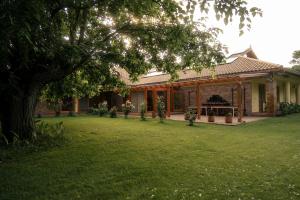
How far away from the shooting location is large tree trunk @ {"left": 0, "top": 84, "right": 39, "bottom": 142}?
29.3 ft

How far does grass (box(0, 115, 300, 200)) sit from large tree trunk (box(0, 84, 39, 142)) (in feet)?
4.77

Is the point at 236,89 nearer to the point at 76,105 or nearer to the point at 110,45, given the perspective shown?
the point at 110,45

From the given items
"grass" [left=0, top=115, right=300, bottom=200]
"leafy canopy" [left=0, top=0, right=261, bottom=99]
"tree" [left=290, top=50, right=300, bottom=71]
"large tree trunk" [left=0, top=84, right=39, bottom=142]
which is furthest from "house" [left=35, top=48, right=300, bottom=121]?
"tree" [left=290, top=50, right=300, bottom=71]

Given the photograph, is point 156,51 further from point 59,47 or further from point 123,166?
point 123,166

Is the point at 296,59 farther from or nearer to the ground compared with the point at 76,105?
farther from the ground

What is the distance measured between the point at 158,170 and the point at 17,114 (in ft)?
17.6

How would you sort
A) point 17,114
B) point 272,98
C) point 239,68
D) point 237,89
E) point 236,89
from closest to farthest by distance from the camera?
point 17,114 → point 237,89 → point 272,98 → point 239,68 → point 236,89

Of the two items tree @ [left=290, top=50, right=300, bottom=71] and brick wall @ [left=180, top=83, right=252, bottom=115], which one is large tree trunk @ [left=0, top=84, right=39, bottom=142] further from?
tree @ [left=290, top=50, right=300, bottom=71]

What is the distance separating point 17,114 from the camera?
9023mm

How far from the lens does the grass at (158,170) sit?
473 centimetres

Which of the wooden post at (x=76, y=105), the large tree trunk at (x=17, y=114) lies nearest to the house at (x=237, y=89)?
the wooden post at (x=76, y=105)

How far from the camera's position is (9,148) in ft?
26.3

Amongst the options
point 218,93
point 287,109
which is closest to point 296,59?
point 218,93

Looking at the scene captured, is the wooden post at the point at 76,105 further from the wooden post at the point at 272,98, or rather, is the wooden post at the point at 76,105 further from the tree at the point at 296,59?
the tree at the point at 296,59
